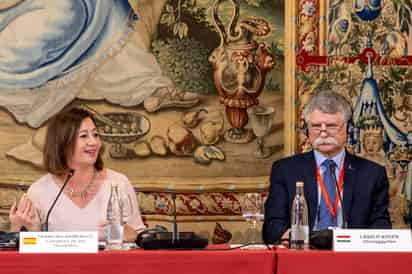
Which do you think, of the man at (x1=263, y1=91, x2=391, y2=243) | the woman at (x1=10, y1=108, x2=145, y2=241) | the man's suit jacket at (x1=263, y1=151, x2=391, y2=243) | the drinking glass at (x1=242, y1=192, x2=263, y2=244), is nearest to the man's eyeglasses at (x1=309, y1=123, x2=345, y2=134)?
the man at (x1=263, y1=91, x2=391, y2=243)

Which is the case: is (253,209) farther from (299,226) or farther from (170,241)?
(170,241)

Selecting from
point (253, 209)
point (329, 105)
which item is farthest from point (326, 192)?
point (253, 209)

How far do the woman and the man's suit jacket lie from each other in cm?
71

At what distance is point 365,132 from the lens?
5977 millimetres

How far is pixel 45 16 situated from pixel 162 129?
1.03m

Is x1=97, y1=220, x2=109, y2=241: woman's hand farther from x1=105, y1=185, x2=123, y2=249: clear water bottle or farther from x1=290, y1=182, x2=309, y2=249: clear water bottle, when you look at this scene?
x1=290, y1=182, x2=309, y2=249: clear water bottle

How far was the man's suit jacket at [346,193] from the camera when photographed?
4.71 metres

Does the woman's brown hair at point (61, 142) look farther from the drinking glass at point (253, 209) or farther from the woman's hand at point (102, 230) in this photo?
the drinking glass at point (253, 209)

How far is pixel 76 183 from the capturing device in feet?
15.8

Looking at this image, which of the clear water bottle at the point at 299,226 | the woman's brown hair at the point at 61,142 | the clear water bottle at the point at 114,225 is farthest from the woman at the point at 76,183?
the clear water bottle at the point at 299,226

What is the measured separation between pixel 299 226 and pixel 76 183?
136 cm

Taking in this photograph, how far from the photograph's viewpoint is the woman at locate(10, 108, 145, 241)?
4668 mm
